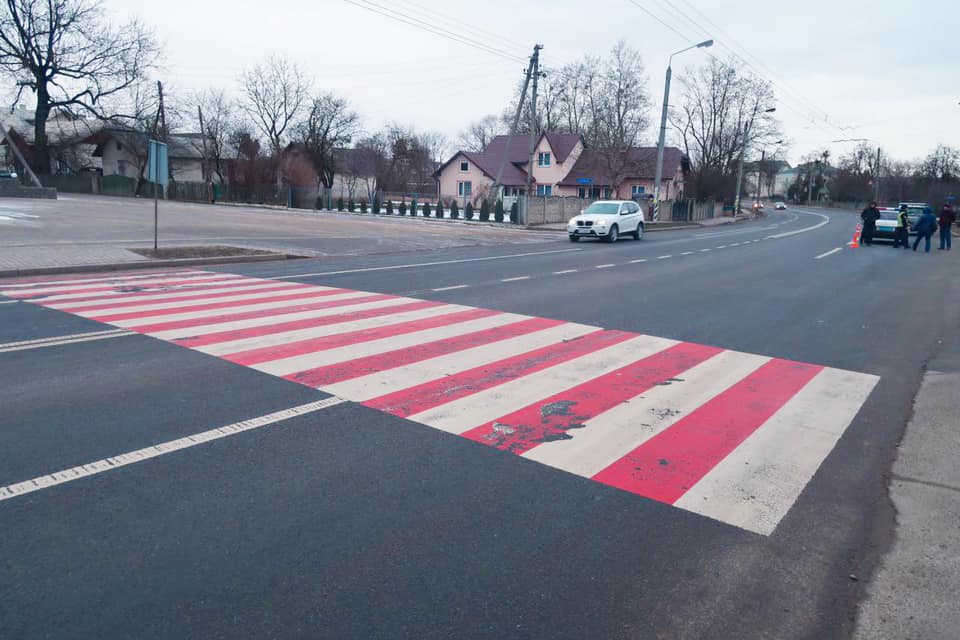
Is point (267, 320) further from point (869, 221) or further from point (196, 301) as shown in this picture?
point (869, 221)

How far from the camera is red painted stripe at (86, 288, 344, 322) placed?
878cm

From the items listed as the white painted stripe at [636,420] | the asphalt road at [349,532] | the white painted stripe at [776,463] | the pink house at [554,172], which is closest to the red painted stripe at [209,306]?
the asphalt road at [349,532]

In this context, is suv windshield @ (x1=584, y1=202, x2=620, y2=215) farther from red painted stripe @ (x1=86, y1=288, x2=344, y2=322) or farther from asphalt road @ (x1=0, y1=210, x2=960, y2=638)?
asphalt road @ (x1=0, y1=210, x2=960, y2=638)

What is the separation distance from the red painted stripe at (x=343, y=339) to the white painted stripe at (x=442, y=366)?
1.15 m

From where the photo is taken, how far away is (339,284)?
41.1 feet

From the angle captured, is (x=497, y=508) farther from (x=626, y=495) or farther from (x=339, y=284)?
(x=339, y=284)

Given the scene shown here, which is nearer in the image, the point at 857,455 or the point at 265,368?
the point at 857,455

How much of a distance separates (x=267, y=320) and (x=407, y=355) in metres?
2.65

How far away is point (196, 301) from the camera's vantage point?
10164 millimetres

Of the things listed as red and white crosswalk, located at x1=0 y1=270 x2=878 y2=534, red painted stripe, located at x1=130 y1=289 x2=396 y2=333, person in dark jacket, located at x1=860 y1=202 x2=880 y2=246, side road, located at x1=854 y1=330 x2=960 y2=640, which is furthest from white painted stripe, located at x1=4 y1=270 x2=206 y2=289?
person in dark jacket, located at x1=860 y1=202 x2=880 y2=246

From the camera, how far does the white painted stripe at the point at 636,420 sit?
4.51 metres

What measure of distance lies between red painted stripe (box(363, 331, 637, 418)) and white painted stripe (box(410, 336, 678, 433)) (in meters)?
0.10

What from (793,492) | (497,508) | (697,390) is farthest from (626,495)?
(697,390)

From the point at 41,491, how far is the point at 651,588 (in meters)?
3.36
